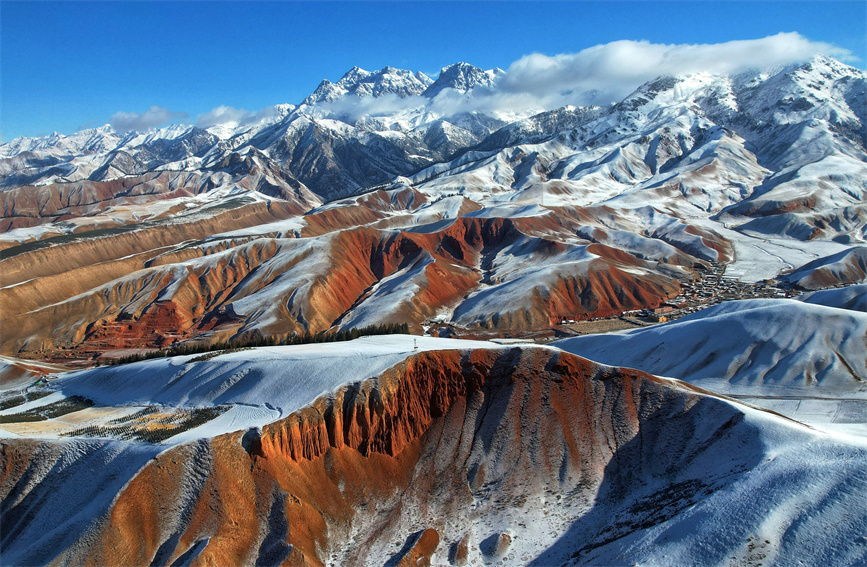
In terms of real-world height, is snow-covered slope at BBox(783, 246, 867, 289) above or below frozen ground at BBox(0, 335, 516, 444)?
below

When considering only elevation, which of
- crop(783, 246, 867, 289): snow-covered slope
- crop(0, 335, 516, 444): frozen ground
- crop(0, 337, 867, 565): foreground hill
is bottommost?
crop(783, 246, 867, 289): snow-covered slope

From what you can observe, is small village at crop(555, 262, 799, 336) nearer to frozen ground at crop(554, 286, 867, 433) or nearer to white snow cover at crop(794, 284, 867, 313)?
white snow cover at crop(794, 284, 867, 313)

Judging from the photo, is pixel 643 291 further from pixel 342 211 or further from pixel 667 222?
pixel 342 211

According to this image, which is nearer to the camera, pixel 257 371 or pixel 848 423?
pixel 257 371

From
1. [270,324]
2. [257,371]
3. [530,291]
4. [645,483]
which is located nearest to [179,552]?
[257,371]

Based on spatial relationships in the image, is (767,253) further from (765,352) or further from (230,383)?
(230,383)

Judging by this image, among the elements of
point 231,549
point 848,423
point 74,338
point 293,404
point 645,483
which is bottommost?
point 848,423

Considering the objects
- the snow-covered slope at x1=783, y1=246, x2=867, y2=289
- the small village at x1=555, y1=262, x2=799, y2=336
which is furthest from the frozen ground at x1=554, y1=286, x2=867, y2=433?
the snow-covered slope at x1=783, y1=246, x2=867, y2=289

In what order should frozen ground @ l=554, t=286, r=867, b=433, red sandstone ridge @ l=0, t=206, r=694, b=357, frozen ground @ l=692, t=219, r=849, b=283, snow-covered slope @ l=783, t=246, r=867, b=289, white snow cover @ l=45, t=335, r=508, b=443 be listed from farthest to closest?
frozen ground @ l=692, t=219, r=849, b=283 → snow-covered slope @ l=783, t=246, r=867, b=289 → red sandstone ridge @ l=0, t=206, r=694, b=357 → frozen ground @ l=554, t=286, r=867, b=433 → white snow cover @ l=45, t=335, r=508, b=443
